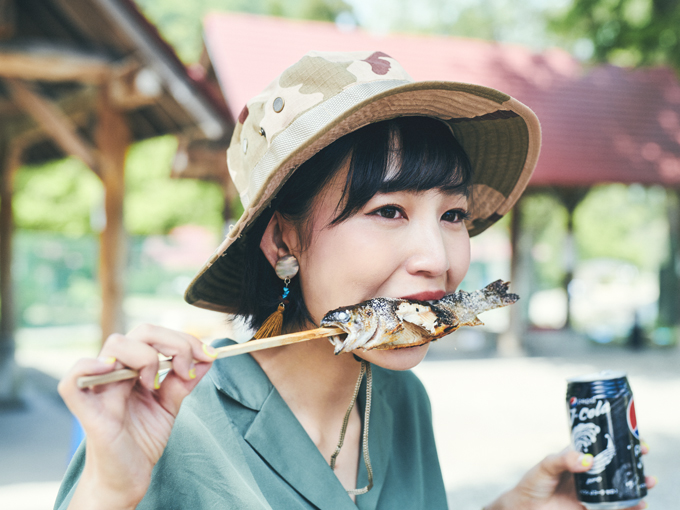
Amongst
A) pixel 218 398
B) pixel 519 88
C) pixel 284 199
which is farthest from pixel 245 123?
pixel 519 88

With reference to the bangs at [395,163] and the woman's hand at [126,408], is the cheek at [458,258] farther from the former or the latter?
the woman's hand at [126,408]

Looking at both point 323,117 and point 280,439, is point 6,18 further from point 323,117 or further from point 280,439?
point 280,439

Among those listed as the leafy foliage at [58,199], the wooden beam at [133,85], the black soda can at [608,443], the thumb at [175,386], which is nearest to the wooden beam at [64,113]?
the wooden beam at [133,85]

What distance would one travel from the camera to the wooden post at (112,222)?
5824mm

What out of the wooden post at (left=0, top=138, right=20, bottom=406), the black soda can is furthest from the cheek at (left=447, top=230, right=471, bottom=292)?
the wooden post at (left=0, top=138, right=20, bottom=406)

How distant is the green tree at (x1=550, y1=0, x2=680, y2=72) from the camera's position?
9531 millimetres

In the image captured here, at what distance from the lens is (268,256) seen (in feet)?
5.33

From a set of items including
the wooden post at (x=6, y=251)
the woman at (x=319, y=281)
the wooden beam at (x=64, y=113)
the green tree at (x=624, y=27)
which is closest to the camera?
the woman at (x=319, y=281)

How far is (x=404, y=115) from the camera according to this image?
4.87ft

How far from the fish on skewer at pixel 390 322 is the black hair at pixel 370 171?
0.24 meters

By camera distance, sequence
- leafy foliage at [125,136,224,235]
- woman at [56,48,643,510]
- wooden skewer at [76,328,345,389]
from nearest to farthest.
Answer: wooden skewer at [76,328,345,389]
woman at [56,48,643,510]
leafy foliage at [125,136,224,235]

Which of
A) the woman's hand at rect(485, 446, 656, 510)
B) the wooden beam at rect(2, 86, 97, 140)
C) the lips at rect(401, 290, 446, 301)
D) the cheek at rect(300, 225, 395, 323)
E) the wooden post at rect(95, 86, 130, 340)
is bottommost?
the woman's hand at rect(485, 446, 656, 510)

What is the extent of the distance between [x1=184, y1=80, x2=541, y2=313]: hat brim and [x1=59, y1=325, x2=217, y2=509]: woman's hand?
0.45 m

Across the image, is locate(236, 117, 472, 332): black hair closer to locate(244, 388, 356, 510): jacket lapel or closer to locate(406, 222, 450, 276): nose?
locate(406, 222, 450, 276): nose
